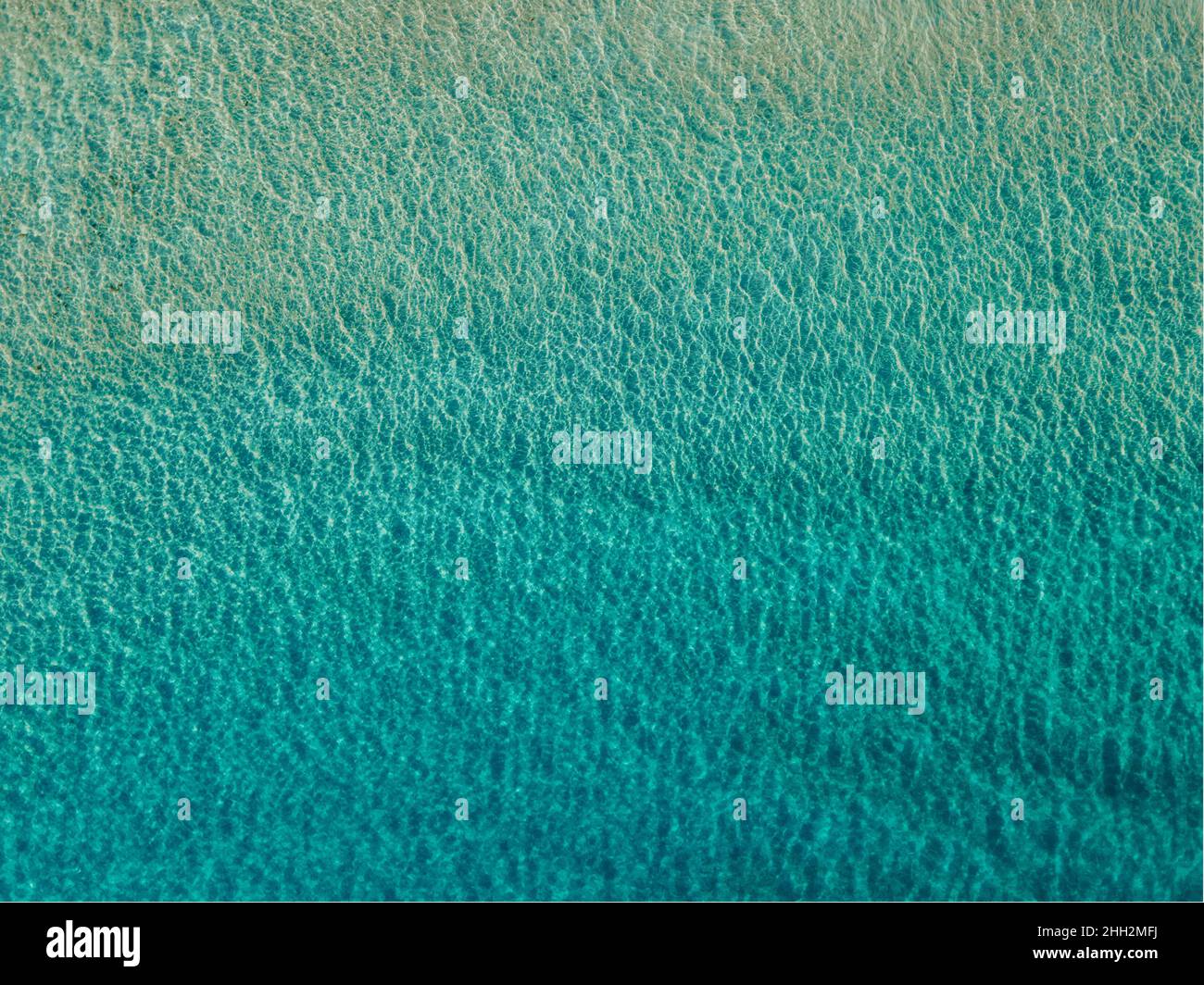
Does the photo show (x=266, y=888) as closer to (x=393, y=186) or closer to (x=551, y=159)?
(x=393, y=186)

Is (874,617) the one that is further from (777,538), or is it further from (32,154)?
(32,154)

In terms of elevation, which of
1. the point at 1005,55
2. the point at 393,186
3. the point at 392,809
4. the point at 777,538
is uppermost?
the point at 1005,55

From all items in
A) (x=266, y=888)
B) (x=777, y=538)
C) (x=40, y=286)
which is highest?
(x=40, y=286)

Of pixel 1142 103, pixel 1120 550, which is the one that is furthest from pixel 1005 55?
pixel 1120 550

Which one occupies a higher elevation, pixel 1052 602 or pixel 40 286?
pixel 40 286

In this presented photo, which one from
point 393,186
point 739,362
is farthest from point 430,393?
point 739,362

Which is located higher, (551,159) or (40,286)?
(551,159)
